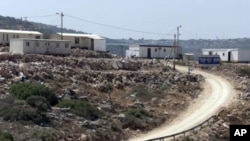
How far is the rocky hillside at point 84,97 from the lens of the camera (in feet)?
152

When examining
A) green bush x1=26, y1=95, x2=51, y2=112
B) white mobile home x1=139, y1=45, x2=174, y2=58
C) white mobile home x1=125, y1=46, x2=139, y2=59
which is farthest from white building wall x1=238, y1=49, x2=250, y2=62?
green bush x1=26, y1=95, x2=51, y2=112

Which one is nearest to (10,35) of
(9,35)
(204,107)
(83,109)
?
(9,35)

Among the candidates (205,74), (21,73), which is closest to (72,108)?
(21,73)

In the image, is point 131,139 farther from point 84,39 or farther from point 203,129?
point 84,39

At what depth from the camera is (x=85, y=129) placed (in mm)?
47469

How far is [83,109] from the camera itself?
51500 millimetres

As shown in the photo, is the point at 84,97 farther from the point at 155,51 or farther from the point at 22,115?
the point at 155,51

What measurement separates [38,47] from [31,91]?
25145 millimetres

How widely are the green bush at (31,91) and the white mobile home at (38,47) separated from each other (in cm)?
2160

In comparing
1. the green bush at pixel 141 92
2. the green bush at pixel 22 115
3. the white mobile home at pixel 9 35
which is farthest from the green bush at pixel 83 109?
the white mobile home at pixel 9 35

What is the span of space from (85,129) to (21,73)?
15320 mm

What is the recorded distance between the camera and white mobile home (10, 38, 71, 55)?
7525cm

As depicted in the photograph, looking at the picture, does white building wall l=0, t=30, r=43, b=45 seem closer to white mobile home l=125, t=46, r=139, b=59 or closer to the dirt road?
white mobile home l=125, t=46, r=139, b=59

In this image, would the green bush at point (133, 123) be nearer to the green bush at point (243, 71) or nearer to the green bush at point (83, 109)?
the green bush at point (83, 109)
